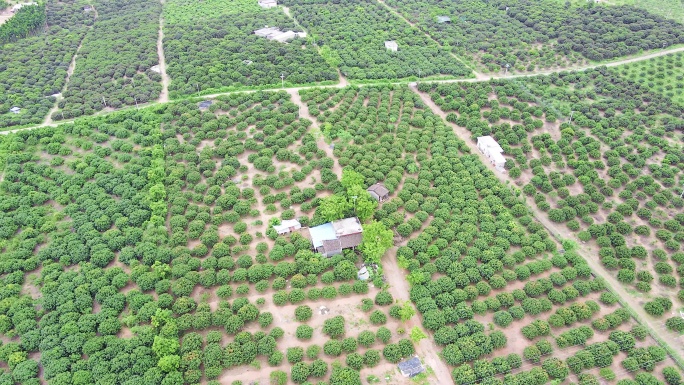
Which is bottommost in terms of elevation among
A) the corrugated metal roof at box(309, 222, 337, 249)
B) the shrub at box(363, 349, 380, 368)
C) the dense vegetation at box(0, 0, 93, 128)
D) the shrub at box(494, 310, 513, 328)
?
the shrub at box(494, 310, 513, 328)

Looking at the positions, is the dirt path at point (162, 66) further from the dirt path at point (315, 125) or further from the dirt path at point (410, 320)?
the dirt path at point (410, 320)

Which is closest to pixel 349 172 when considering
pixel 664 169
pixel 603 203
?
pixel 603 203

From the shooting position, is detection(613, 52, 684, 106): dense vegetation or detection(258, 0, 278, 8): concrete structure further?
detection(258, 0, 278, 8): concrete structure

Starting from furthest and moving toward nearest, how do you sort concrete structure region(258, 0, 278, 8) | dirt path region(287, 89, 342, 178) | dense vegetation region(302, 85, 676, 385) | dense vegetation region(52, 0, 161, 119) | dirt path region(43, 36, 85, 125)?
1. concrete structure region(258, 0, 278, 8)
2. dense vegetation region(52, 0, 161, 119)
3. dirt path region(43, 36, 85, 125)
4. dirt path region(287, 89, 342, 178)
5. dense vegetation region(302, 85, 676, 385)

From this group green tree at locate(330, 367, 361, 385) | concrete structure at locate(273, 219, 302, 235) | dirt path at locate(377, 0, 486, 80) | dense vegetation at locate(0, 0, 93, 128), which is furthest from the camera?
dirt path at locate(377, 0, 486, 80)

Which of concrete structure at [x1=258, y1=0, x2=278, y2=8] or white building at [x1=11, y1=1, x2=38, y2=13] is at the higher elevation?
white building at [x1=11, y1=1, x2=38, y2=13]

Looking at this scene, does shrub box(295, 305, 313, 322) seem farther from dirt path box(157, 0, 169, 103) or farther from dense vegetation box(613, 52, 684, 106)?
dense vegetation box(613, 52, 684, 106)

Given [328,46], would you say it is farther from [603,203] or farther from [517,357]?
[517,357]

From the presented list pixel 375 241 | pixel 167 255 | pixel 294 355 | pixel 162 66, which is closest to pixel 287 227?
pixel 375 241

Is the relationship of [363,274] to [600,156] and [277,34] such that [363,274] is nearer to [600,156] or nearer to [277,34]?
[600,156]

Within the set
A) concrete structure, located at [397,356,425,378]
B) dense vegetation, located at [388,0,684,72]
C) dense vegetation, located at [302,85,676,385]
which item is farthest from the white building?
concrete structure, located at [397,356,425,378]
